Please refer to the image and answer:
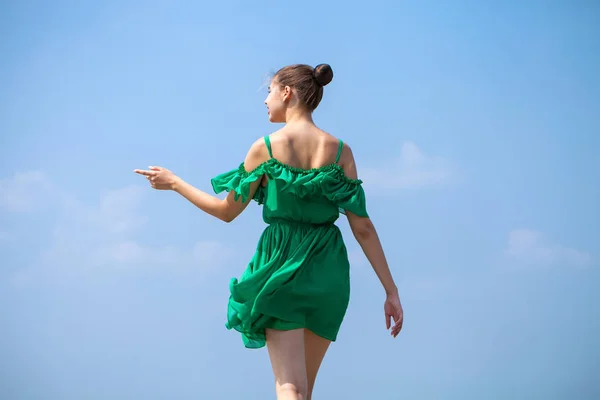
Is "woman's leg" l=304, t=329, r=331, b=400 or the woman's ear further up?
the woman's ear

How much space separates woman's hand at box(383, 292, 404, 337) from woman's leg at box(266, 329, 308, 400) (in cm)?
40

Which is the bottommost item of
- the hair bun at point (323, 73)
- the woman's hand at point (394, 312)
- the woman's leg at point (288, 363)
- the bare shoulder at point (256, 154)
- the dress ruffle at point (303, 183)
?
the woman's leg at point (288, 363)

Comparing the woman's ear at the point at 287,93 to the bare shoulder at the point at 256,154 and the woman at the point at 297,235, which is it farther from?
the bare shoulder at the point at 256,154

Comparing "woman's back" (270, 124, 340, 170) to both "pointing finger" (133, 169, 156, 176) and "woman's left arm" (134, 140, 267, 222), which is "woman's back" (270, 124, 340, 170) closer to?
"woman's left arm" (134, 140, 267, 222)

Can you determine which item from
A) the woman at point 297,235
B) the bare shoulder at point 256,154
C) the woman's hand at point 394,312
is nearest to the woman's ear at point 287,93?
the woman at point 297,235

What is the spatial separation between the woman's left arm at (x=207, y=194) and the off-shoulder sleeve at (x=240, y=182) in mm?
20

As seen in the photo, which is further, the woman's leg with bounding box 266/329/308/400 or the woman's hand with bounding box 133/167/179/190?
the woman's hand with bounding box 133/167/179/190

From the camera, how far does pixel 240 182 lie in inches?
140

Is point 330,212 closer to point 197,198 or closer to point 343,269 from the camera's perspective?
point 343,269

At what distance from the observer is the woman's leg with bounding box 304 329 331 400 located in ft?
11.5

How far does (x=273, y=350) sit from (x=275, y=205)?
19.8 inches

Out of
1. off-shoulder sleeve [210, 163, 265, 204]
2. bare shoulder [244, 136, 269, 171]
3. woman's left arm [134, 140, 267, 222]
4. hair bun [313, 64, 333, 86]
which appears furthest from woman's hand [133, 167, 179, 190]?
hair bun [313, 64, 333, 86]

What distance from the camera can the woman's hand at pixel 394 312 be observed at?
3.71 metres

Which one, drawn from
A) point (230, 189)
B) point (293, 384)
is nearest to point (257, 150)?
point (230, 189)
